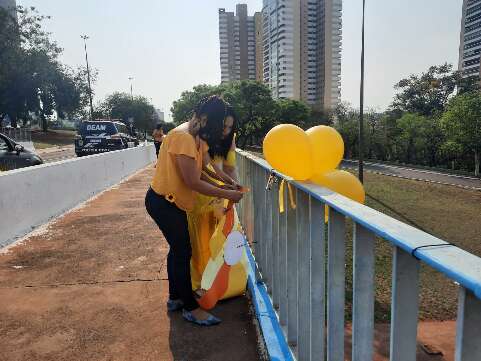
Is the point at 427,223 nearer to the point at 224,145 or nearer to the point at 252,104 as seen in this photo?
the point at 224,145

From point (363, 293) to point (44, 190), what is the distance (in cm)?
577

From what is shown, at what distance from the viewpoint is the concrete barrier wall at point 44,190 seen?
4793 millimetres

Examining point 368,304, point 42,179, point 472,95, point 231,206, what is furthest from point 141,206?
point 472,95

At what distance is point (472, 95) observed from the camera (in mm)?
37188

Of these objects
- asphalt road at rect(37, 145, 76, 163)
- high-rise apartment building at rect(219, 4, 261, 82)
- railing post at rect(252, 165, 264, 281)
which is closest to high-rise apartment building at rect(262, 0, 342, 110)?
high-rise apartment building at rect(219, 4, 261, 82)

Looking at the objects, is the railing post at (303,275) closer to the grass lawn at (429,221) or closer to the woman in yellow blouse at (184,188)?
the grass lawn at (429,221)

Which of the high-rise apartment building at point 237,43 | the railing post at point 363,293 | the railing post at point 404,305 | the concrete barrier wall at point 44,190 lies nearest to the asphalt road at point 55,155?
the concrete barrier wall at point 44,190

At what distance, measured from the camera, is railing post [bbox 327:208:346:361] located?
58.6 inches

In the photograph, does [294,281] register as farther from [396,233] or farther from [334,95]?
[334,95]

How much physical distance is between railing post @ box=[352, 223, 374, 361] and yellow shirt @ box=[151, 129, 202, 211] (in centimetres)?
141

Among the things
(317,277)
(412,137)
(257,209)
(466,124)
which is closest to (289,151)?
(257,209)

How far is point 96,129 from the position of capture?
59.6 feet

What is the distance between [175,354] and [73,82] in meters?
54.9

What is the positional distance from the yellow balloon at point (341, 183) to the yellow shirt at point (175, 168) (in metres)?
1.02
